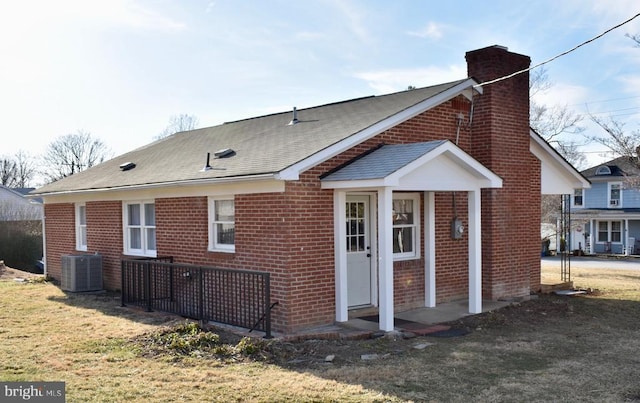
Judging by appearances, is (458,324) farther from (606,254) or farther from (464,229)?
(606,254)

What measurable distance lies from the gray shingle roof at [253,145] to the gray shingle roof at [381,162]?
52 cm

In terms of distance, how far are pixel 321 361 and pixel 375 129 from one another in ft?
14.6

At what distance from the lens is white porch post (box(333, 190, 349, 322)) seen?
1017cm

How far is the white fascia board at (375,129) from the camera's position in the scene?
9413 mm

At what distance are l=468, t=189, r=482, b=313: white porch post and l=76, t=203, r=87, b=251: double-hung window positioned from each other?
1073 cm

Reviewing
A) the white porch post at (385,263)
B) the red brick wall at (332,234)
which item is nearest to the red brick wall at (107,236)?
the red brick wall at (332,234)

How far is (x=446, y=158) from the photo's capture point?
10.4 m

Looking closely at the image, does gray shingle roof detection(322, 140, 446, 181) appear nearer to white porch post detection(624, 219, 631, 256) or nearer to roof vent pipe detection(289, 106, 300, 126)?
roof vent pipe detection(289, 106, 300, 126)

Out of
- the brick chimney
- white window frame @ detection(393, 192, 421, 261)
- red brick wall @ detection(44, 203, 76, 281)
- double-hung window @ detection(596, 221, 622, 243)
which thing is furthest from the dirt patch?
double-hung window @ detection(596, 221, 622, 243)

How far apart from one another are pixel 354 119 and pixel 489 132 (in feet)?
9.94

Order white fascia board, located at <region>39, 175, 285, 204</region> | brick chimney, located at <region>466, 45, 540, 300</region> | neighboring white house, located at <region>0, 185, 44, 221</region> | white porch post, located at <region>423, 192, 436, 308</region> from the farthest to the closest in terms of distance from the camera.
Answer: neighboring white house, located at <region>0, 185, 44, 221</region>
brick chimney, located at <region>466, 45, 540, 300</region>
white porch post, located at <region>423, 192, 436, 308</region>
white fascia board, located at <region>39, 175, 285, 204</region>

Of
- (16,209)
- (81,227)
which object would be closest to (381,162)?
(81,227)

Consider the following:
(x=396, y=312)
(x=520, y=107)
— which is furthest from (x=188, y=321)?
(x=520, y=107)

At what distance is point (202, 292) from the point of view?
1035 cm
